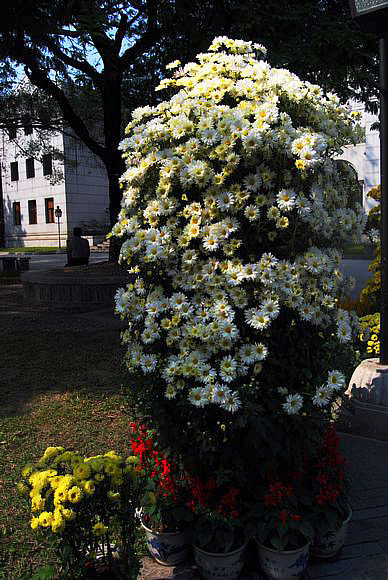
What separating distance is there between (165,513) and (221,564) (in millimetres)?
373

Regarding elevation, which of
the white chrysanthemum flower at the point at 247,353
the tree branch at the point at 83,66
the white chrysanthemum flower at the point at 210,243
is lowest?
the white chrysanthemum flower at the point at 247,353

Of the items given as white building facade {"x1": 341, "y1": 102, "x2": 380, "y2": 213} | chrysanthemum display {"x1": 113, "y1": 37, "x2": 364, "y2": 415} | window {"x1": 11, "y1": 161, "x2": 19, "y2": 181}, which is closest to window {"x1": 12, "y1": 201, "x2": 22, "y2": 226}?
window {"x1": 11, "y1": 161, "x2": 19, "y2": 181}

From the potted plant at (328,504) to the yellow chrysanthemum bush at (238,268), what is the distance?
0.72 ft

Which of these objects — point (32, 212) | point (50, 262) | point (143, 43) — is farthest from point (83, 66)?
point (32, 212)

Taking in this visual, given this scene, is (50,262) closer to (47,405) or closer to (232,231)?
(47,405)

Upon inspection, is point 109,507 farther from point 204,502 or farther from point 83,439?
point 83,439

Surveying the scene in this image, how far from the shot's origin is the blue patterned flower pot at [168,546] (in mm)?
2783

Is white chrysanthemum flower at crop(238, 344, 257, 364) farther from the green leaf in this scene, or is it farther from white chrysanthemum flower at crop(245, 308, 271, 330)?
the green leaf

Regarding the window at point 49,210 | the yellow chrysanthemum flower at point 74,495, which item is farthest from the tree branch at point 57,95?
the window at point 49,210

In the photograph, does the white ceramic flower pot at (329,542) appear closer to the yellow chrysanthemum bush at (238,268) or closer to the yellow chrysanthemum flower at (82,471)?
the yellow chrysanthemum bush at (238,268)

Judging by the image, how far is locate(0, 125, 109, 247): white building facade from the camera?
45.0m

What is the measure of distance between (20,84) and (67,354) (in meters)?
11.8

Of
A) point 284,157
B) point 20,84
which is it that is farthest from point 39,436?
point 20,84

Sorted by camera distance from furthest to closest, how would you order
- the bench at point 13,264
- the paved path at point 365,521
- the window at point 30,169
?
the window at point 30,169 < the bench at point 13,264 < the paved path at point 365,521
